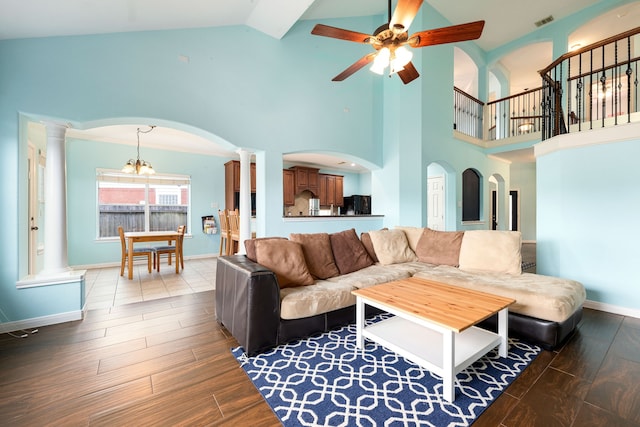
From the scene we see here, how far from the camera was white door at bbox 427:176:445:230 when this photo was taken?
243 inches

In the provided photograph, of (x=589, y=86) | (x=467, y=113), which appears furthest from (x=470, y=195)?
(x=589, y=86)

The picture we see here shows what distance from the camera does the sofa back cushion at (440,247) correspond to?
11.3 feet

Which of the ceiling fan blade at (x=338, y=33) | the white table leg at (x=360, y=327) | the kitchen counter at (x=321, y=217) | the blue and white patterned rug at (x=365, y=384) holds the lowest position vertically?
the blue and white patterned rug at (x=365, y=384)

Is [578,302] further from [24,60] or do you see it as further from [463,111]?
[24,60]

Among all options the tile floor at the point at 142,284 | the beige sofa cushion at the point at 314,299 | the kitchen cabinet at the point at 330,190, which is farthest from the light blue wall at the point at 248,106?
the kitchen cabinet at the point at 330,190

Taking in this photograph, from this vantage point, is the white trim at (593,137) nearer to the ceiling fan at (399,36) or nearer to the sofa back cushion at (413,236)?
the sofa back cushion at (413,236)

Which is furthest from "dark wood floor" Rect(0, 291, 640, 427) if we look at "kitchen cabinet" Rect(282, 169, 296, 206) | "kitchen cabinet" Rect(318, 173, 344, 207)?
"kitchen cabinet" Rect(318, 173, 344, 207)

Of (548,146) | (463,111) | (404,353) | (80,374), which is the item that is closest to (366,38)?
(404,353)

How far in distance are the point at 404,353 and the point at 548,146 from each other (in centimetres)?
348

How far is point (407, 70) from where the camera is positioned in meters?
2.80

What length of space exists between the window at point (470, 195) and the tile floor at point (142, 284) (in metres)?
5.45

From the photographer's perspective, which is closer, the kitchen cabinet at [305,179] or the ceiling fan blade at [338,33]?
the ceiling fan blade at [338,33]

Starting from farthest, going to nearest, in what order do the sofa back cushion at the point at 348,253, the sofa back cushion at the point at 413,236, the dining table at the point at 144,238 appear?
the dining table at the point at 144,238 < the sofa back cushion at the point at 413,236 < the sofa back cushion at the point at 348,253

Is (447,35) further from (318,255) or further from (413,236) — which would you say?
(413,236)
